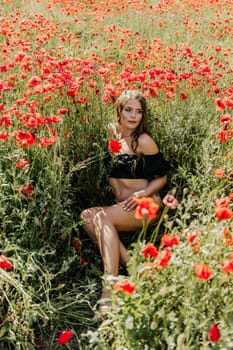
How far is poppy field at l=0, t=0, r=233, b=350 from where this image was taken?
1.75 metres

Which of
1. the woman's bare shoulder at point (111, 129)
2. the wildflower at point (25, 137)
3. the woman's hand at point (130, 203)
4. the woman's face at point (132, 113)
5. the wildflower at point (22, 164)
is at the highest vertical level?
the woman's face at point (132, 113)

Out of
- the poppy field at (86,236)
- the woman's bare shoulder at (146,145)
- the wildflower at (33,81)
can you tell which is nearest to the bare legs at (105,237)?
the poppy field at (86,236)

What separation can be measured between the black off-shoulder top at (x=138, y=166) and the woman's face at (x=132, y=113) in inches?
8.2

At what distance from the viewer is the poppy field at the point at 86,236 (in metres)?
1.75

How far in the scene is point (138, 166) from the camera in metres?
3.11

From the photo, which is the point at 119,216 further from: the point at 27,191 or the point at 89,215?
the point at 27,191

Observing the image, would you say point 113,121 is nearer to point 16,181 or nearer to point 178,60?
point 16,181

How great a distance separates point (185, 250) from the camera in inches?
74.0

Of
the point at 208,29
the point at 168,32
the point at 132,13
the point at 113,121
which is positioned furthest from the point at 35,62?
the point at 132,13

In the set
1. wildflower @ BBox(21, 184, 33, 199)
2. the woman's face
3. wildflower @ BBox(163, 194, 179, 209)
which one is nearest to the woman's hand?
the woman's face

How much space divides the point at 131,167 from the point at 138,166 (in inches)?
1.9

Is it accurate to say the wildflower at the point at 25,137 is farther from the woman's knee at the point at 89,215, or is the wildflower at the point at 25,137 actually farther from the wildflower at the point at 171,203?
the wildflower at the point at 171,203

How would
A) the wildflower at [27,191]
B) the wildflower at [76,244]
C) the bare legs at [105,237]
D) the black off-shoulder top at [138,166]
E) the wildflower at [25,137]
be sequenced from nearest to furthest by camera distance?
the wildflower at [25,137]
the wildflower at [27,191]
the bare legs at [105,237]
the wildflower at [76,244]
the black off-shoulder top at [138,166]

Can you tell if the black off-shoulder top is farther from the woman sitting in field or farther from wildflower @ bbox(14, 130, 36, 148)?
wildflower @ bbox(14, 130, 36, 148)
